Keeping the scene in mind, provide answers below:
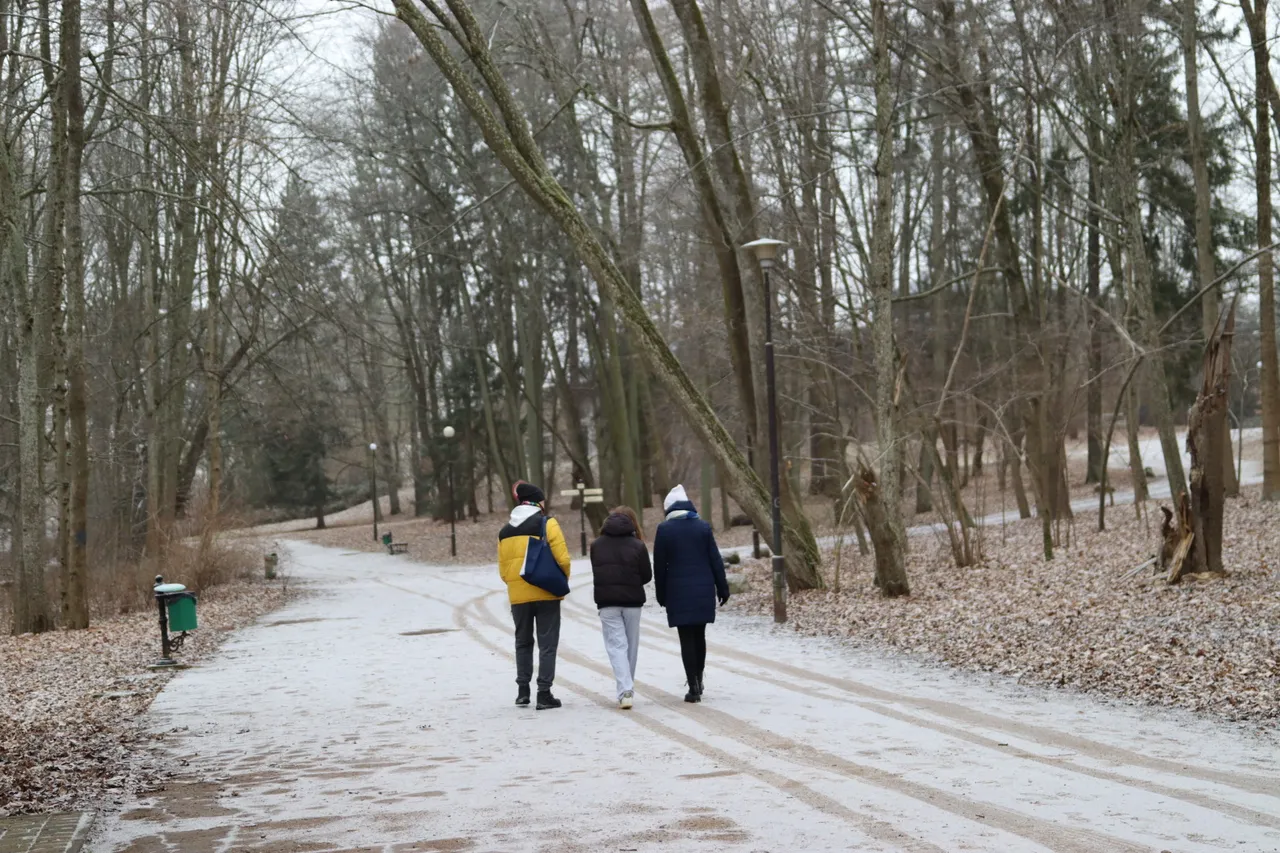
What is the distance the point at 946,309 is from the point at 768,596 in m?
21.3

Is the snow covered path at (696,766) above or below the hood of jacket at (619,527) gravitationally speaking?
below

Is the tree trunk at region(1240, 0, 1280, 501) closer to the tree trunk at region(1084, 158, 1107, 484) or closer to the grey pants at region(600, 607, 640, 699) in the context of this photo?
the tree trunk at region(1084, 158, 1107, 484)

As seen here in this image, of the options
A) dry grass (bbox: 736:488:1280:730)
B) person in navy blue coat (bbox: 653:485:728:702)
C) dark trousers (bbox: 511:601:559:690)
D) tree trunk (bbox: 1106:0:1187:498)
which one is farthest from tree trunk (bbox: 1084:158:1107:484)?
dark trousers (bbox: 511:601:559:690)

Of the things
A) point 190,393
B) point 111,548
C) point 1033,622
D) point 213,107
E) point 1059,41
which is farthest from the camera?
point 190,393

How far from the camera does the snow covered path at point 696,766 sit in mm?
6000

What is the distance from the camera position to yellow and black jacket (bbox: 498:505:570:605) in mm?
10508

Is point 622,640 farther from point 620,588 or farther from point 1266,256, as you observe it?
point 1266,256

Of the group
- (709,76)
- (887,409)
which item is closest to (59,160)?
(709,76)

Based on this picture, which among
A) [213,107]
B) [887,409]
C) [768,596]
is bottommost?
[768,596]

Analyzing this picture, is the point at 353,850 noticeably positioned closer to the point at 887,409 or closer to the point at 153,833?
the point at 153,833

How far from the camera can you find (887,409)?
59.7 feet

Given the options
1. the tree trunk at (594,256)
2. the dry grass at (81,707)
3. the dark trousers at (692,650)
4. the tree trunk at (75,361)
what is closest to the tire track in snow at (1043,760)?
the dark trousers at (692,650)

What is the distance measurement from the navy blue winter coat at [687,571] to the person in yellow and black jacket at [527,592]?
0.78 meters

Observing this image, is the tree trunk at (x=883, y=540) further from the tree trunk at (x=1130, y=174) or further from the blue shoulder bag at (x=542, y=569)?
the blue shoulder bag at (x=542, y=569)
